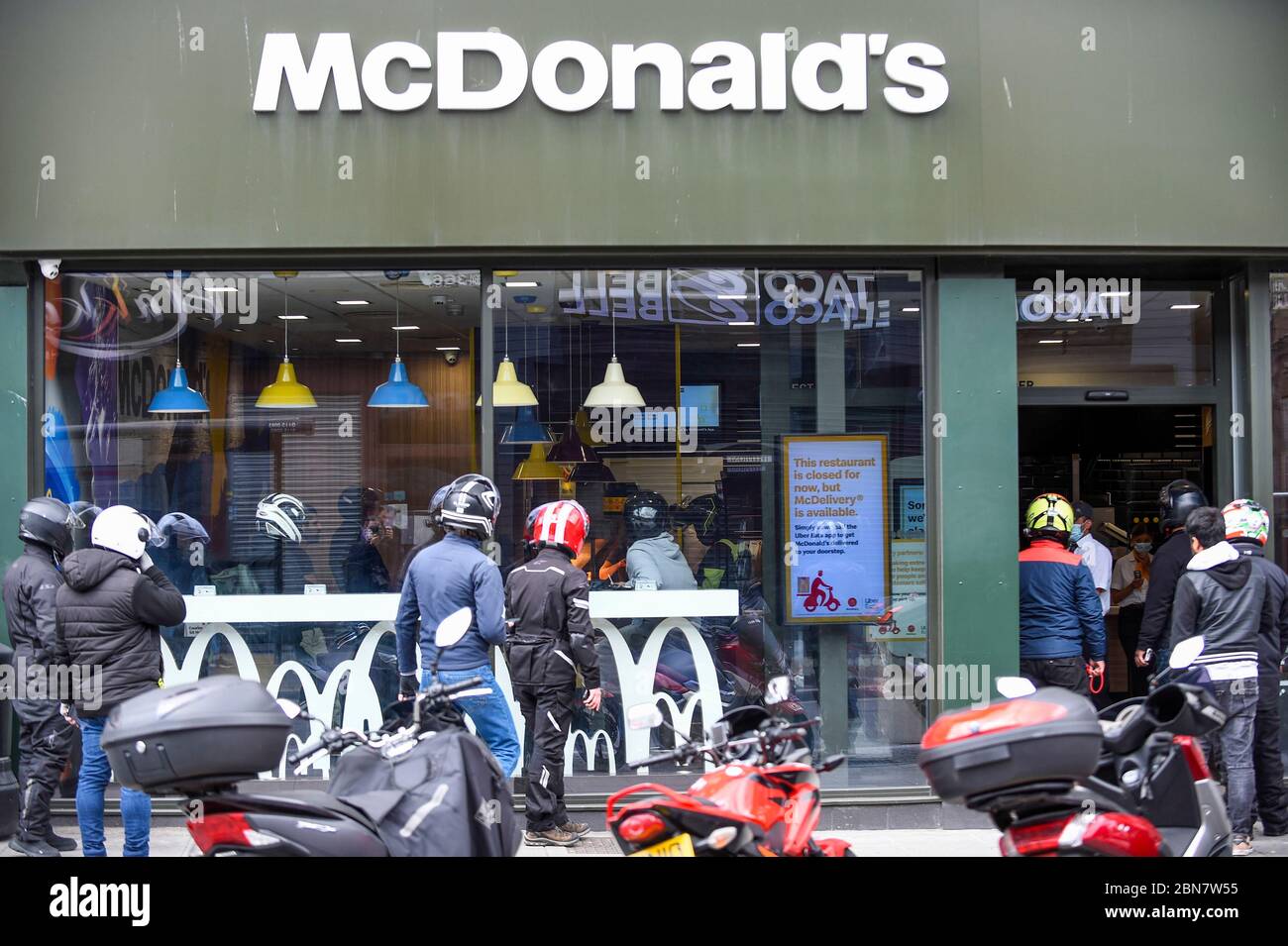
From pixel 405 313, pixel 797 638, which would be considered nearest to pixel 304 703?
pixel 405 313

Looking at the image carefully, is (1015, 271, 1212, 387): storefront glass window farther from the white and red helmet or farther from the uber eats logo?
the white and red helmet

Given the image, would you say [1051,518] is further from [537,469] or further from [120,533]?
[120,533]

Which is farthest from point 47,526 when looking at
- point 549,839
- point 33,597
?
point 549,839

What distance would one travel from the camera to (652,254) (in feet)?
23.3

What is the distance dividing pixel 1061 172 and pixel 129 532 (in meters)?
5.67

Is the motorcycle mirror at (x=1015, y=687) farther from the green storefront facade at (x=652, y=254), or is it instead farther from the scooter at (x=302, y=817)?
the green storefront facade at (x=652, y=254)

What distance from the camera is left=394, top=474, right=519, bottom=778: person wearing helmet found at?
5891 millimetres

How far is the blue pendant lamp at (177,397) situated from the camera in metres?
7.56

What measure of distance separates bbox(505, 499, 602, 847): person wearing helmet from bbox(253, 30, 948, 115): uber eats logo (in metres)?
2.57

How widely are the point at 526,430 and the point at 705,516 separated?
129 cm

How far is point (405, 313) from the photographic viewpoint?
24.7ft

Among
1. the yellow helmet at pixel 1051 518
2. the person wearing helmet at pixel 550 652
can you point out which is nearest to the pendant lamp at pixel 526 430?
the person wearing helmet at pixel 550 652

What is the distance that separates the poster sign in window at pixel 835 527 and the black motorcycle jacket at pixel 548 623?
5.29 feet
